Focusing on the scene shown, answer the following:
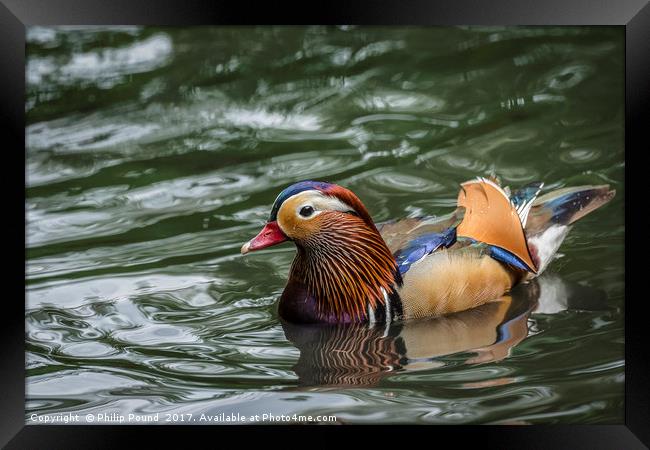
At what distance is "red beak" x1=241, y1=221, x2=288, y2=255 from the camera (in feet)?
13.7

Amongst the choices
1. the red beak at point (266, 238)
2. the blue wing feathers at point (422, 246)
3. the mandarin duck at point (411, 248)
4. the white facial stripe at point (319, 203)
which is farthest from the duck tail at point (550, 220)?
the red beak at point (266, 238)

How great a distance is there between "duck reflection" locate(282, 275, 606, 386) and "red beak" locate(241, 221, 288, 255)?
0.27 metres

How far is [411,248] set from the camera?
429 centimetres

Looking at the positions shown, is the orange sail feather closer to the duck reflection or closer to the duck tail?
the duck tail

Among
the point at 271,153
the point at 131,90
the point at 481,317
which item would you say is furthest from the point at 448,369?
the point at 131,90

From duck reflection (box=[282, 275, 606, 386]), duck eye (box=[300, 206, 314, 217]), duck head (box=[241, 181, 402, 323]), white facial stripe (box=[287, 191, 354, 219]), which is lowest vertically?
duck reflection (box=[282, 275, 606, 386])

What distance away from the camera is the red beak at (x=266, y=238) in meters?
4.16

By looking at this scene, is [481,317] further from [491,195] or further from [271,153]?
[271,153]

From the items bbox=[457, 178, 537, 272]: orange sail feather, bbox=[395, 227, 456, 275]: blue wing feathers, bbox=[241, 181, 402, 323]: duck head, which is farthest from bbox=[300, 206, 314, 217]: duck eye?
bbox=[457, 178, 537, 272]: orange sail feather

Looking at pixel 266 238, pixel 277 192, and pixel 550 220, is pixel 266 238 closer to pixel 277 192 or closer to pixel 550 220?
pixel 277 192

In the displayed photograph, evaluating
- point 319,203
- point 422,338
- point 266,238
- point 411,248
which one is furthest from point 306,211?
point 422,338

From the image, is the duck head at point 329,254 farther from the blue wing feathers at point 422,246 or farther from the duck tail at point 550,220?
A: the duck tail at point 550,220

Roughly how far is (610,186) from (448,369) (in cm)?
77

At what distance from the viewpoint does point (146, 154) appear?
4289 mm
